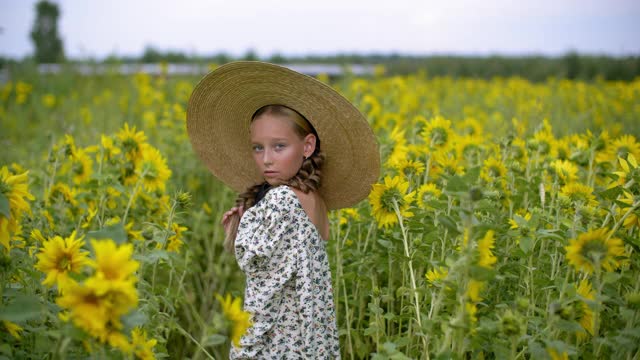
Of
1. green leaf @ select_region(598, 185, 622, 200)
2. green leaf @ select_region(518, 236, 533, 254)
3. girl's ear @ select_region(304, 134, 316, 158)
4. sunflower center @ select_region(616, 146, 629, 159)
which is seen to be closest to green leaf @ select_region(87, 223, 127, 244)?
girl's ear @ select_region(304, 134, 316, 158)

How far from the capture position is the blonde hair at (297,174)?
1.80 meters

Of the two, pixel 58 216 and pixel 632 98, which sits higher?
pixel 632 98

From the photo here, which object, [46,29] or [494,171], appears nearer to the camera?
[494,171]

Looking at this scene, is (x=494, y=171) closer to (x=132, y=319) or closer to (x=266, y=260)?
(x=266, y=260)

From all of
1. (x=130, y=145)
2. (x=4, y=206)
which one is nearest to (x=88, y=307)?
(x=4, y=206)

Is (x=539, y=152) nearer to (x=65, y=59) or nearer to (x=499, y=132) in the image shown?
(x=499, y=132)

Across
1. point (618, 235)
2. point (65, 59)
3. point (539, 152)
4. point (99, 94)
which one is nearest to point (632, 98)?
point (539, 152)

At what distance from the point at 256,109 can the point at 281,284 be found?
0.57m

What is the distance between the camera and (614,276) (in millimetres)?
1350

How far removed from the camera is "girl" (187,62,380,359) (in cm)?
170

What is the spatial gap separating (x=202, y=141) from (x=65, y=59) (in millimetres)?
6665

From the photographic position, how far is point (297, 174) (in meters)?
1.83

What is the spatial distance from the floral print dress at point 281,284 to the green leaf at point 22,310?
0.55 meters

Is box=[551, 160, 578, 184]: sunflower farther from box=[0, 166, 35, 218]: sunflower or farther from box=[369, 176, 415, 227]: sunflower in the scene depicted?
box=[0, 166, 35, 218]: sunflower
